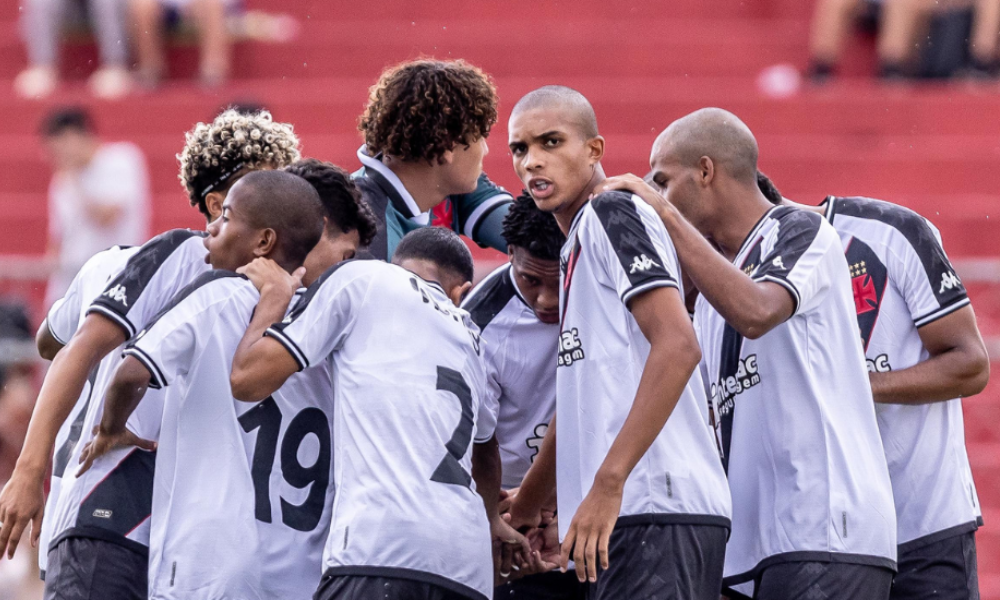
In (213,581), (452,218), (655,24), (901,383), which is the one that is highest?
(655,24)

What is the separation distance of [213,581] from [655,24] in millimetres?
10051

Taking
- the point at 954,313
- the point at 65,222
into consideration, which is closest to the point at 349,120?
the point at 65,222

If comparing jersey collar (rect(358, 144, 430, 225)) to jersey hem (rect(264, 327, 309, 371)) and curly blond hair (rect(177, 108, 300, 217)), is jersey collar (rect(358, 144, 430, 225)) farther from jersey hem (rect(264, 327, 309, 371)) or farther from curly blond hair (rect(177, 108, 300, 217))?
jersey hem (rect(264, 327, 309, 371))

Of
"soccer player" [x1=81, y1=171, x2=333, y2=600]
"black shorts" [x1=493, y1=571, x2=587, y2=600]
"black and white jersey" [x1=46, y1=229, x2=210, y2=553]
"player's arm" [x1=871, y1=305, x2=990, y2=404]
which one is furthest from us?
"black shorts" [x1=493, y1=571, x2=587, y2=600]

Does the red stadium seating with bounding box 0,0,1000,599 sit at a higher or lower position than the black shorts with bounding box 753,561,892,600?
higher

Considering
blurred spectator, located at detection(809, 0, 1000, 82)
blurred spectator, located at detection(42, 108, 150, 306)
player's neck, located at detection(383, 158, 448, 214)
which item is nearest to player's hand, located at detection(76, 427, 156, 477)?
player's neck, located at detection(383, 158, 448, 214)

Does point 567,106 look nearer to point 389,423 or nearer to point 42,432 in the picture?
point 389,423

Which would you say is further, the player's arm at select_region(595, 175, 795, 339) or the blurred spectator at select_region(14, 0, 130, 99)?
the blurred spectator at select_region(14, 0, 130, 99)

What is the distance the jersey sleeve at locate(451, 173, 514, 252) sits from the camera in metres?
5.64

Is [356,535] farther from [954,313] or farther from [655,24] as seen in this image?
[655,24]

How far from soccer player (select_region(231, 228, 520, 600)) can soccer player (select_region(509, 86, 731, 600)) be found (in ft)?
1.01

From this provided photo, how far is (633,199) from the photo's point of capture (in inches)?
156

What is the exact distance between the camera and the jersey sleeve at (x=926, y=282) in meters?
4.80

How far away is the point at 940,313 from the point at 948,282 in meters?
0.11
